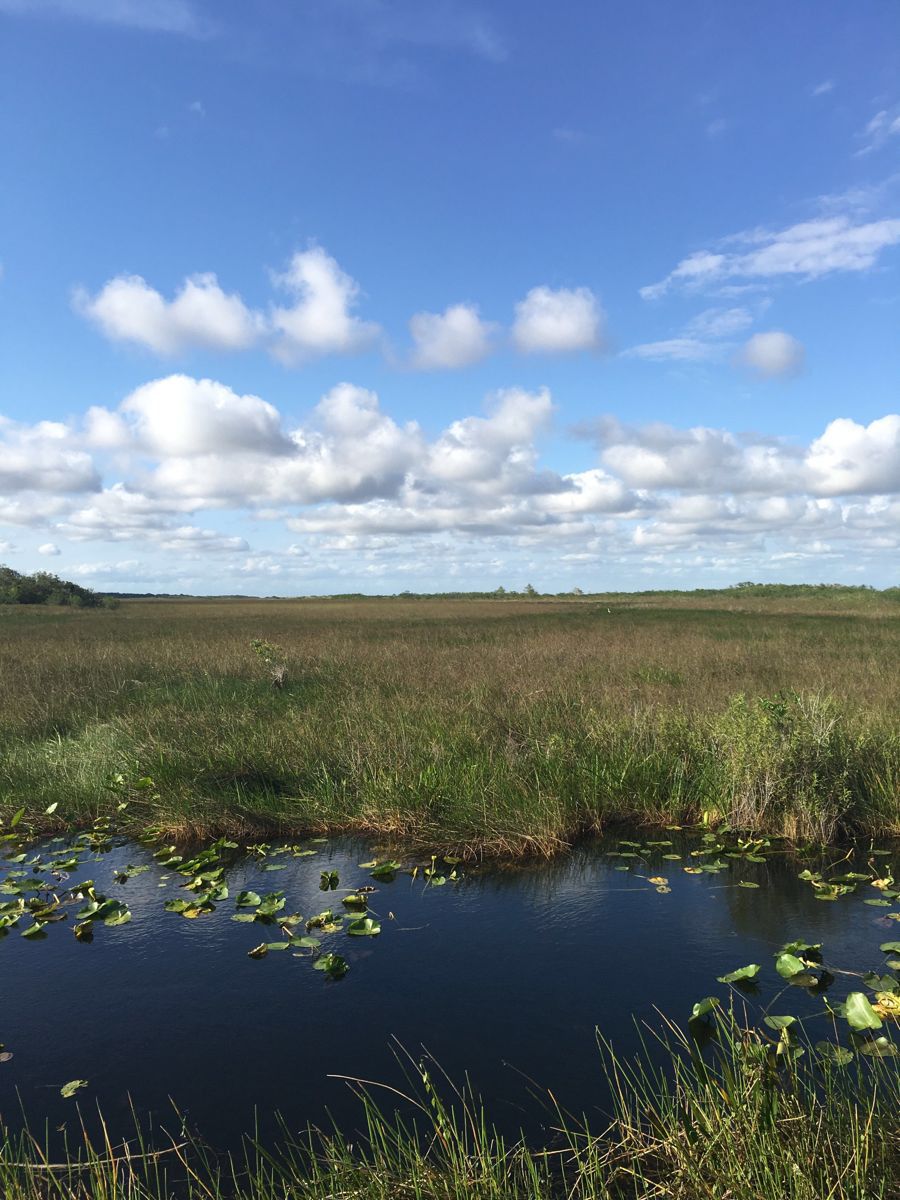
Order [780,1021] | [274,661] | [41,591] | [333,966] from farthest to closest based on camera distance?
[41,591]
[274,661]
[333,966]
[780,1021]

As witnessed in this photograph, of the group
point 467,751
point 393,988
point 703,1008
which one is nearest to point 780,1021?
point 703,1008

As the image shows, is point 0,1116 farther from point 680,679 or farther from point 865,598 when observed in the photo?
point 865,598

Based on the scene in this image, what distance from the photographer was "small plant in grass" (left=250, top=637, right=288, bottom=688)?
13.9 m

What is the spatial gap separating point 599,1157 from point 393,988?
1.92m

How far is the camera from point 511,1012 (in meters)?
4.37

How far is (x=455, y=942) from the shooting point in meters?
5.36

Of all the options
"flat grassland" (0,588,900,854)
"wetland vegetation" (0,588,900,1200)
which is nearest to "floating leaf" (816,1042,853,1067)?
"wetland vegetation" (0,588,900,1200)

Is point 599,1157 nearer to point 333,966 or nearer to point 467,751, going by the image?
point 333,966

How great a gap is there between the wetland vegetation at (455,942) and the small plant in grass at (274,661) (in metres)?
1.67

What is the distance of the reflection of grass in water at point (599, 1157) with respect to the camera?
104 inches

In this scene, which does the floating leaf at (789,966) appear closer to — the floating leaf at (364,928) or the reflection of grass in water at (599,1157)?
the reflection of grass in water at (599,1157)

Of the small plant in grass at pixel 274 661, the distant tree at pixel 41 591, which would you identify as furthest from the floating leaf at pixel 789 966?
the distant tree at pixel 41 591

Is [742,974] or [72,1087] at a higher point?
[742,974]

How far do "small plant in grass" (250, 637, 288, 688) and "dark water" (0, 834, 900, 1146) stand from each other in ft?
23.9
